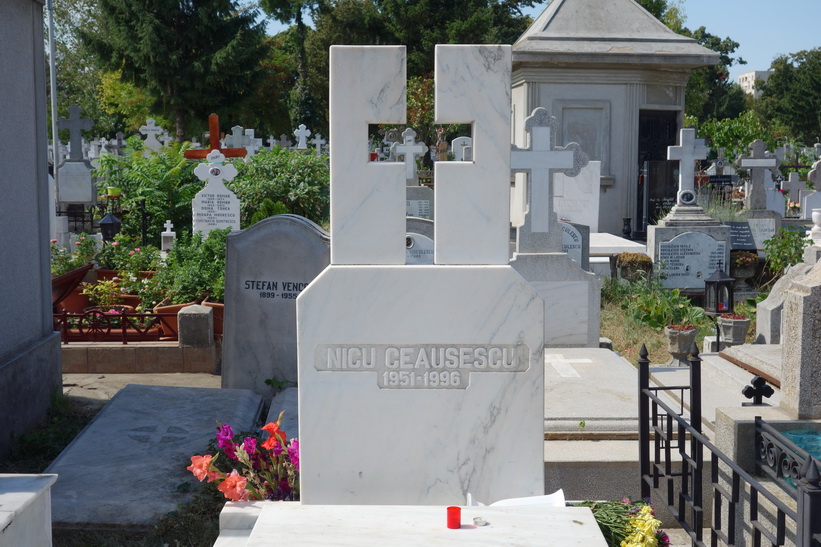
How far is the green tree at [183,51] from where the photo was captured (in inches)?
1232

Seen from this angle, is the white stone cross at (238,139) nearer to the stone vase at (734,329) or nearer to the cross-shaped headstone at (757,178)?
the cross-shaped headstone at (757,178)

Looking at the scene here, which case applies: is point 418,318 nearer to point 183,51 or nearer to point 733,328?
point 733,328

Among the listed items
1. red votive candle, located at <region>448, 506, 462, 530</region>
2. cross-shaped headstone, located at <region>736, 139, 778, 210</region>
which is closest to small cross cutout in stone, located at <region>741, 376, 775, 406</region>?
red votive candle, located at <region>448, 506, 462, 530</region>

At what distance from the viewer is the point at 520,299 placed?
3287 millimetres

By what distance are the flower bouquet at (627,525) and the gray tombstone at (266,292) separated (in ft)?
12.8

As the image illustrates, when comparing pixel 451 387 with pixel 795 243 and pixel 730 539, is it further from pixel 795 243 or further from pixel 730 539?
pixel 795 243

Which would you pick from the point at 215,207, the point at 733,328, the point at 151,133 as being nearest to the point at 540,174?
the point at 733,328

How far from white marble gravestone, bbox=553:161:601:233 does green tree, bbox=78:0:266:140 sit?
64.9 feet

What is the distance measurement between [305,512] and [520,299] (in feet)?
3.55

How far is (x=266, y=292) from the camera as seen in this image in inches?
275

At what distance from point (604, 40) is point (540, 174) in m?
9.13

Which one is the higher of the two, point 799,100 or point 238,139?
point 799,100

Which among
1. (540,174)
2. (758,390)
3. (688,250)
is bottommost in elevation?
(758,390)

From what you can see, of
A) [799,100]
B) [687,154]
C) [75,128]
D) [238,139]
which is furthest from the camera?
[799,100]
